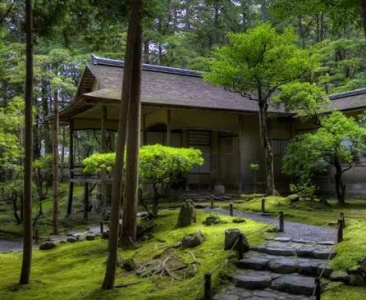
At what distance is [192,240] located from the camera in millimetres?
8977

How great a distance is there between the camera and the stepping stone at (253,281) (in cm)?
679

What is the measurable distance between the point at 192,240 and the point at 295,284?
2916mm

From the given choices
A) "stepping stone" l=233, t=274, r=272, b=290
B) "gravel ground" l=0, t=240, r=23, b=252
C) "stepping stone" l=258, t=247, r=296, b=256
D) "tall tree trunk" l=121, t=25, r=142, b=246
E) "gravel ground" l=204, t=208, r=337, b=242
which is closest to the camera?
"stepping stone" l=233, t=274, r=272, b=290

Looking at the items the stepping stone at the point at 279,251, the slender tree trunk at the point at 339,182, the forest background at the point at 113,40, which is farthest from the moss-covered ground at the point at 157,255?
the forest background at the point at 113,40

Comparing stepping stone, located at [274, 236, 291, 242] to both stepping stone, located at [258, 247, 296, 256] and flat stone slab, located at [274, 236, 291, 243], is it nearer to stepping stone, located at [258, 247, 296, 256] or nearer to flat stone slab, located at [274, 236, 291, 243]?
flat stone slab, located at [274, 236, 291, 243]

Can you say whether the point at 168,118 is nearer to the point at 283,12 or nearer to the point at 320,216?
the point at 320,216

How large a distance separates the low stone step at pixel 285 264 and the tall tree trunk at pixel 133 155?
334cm

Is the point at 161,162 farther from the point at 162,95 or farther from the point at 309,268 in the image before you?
the point at 162,95

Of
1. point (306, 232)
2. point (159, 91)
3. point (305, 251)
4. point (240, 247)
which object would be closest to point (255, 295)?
point (240, 247)

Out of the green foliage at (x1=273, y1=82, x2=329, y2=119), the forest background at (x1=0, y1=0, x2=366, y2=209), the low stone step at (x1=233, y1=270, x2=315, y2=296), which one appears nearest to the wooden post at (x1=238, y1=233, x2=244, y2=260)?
the low stone step at (x1=233, y1=270, x2=315, y2=296)

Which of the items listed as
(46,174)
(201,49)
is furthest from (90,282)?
(201,49)

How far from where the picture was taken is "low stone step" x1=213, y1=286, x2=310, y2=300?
249 inches

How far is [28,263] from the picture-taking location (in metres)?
8.17

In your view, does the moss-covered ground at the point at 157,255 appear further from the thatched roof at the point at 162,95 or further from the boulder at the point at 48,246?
the thatched roof at the point at 162,95
